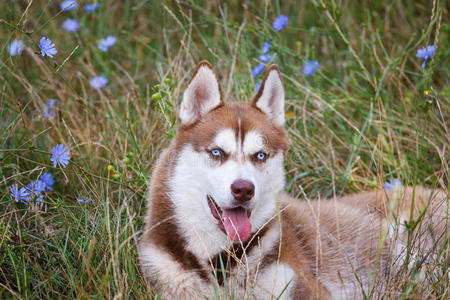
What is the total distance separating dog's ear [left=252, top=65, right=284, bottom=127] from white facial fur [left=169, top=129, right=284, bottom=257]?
302 mm

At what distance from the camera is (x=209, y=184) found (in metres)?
3.14

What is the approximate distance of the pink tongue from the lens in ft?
10.2

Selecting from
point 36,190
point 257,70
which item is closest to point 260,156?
point 36,190

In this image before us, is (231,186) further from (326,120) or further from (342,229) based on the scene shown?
(326,120)

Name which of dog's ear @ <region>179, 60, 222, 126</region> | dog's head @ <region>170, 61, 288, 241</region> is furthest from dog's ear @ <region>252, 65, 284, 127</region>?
dog's ear @ <region>179, 60, 222, 126</region>

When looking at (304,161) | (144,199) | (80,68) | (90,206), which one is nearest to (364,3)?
(304,161)

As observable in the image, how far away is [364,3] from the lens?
6500 millimetres

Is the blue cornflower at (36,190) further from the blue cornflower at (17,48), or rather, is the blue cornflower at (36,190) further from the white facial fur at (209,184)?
the blue cornflower at (17,48)

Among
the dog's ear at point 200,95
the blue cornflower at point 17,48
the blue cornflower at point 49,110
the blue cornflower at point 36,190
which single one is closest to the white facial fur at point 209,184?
the dog's ear at point 200,95

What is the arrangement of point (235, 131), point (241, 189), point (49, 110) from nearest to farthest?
point (241, 189), point (235, 131), point (49, 110)

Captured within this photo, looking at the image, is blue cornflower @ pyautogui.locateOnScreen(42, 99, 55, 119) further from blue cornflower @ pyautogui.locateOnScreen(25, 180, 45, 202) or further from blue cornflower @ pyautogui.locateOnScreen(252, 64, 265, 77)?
blue cornflower @ pyautogui.locateOnScreen(252, 64, 265, 77)

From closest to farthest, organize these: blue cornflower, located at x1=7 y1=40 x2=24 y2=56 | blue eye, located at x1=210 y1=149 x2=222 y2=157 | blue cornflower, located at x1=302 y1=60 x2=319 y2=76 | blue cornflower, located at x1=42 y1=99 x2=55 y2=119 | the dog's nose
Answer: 1. the dog's nose
2. blue eye, located at x1=210 y1=149 x2=222 y2=157
3. blue cornflower, located at x1=7 y1=40 x2=24 y2=56
4. blue cornflower, located at x1=42 y1=99 x2=55 y2=119
5. blue cornflower, located at x1=302 y1=60 x2=319 y2=76

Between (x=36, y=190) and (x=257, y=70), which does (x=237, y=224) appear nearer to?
(x=36, y=190)

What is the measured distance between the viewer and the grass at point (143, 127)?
3158 mm
